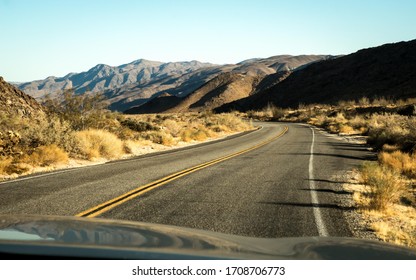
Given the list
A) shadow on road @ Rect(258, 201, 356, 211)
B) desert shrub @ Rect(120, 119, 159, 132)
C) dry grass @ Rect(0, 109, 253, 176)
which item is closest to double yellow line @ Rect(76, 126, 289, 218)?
shadow on road @ Rect(258, 201, 356, 211)

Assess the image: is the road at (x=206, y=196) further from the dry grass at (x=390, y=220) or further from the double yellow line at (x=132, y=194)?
the dry grass at (x=390, y=220)

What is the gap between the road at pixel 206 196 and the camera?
258 inches

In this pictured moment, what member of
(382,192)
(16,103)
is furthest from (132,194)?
(16,103)

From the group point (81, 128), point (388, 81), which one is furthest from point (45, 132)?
point (388, 81)

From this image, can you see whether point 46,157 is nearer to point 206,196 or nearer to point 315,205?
point 206,196

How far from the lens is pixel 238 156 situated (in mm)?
16766

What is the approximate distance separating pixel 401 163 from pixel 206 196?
814cm

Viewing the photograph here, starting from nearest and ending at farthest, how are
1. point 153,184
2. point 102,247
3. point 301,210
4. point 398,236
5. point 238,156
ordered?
point 102,247
point 398,236
point 301,210
point 153,184
point 238,156

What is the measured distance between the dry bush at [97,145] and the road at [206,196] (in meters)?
2.59

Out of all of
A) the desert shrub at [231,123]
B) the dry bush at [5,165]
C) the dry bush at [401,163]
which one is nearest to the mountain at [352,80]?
the desert shrub at [231,123]

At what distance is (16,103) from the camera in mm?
22500

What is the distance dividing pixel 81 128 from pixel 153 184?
1167cm

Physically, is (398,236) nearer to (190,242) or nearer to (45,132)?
(190,242)

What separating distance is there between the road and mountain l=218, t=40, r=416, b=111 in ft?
201
